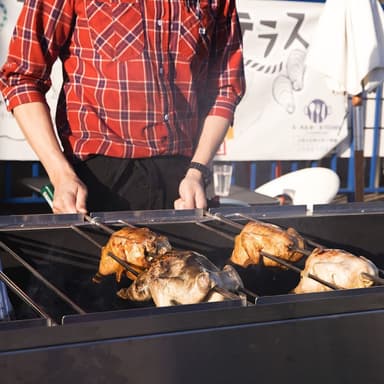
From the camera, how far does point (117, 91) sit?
8.60 feet

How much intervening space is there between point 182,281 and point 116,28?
1334 mm

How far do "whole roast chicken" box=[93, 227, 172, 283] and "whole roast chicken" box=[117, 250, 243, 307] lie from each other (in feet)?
0.41

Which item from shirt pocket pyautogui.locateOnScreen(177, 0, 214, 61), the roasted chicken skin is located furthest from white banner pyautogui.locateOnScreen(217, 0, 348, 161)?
the roasted chicken skin

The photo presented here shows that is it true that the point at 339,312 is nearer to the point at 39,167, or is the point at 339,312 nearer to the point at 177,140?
the point at 177,140

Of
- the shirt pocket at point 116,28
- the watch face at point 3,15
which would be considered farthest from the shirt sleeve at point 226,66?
the watch face at point 3,15

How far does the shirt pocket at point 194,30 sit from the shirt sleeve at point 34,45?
0.43 m

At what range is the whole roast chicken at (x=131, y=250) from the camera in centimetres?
188

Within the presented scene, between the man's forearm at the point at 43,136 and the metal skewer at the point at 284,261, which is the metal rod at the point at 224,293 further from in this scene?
the man's forearm at the point at 43,136

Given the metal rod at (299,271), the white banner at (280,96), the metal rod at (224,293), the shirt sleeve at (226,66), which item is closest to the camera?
the metal rod at (224,293)

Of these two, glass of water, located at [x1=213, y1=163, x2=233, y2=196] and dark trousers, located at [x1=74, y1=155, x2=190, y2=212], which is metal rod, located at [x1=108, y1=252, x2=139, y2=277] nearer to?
dark trousers, located at [x1=74, y1=155, x2=190, y2=212]

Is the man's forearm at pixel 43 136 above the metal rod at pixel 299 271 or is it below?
above

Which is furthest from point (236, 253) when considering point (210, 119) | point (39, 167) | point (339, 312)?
point (39, 167)

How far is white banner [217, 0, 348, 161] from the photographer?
6.01 meters

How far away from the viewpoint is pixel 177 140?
2727mm
